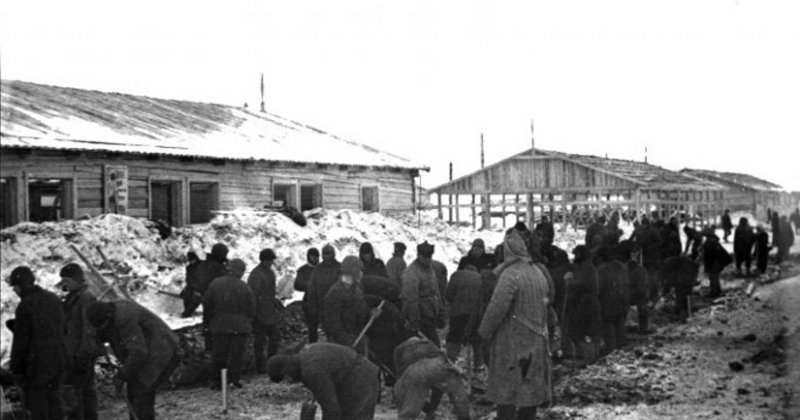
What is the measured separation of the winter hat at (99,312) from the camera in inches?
254

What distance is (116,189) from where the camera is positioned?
1013 centimetres

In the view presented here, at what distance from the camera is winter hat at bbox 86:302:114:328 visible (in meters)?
6.46

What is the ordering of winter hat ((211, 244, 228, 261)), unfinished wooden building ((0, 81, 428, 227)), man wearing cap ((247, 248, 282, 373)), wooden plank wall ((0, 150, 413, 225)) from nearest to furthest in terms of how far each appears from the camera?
unfinished wooden building ((0, 81, 428, 227))
wooden plank wall ((0, 150, 413, 225))
winter hat ((211, 244, 228, 261))
man wearing cap ((247, 248, 282, 373))

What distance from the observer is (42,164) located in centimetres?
897

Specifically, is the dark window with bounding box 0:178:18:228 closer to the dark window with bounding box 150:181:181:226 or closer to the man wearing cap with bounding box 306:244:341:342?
the dark window with bounding box 150:181:181:226

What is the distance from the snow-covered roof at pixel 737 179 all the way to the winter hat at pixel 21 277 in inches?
1661

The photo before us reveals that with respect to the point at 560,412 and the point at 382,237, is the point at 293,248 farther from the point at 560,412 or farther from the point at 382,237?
the point at 560,412

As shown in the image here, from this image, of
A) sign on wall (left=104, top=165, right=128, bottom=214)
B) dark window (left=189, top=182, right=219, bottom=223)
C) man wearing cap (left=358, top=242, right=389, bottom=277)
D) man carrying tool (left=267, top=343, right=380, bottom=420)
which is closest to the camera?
man carrying tool (left=267, top=343, right=380, bottom=420)

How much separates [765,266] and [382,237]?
1097 cm

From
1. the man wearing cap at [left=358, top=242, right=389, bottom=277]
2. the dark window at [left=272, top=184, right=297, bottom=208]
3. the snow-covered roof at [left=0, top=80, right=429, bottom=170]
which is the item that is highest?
the snow-covered roof at [left=0, top=80, right=429, bottom=170]

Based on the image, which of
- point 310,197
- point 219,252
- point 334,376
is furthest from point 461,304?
point 310,197

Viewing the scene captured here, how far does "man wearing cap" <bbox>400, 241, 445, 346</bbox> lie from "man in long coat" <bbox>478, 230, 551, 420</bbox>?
2.97 metres

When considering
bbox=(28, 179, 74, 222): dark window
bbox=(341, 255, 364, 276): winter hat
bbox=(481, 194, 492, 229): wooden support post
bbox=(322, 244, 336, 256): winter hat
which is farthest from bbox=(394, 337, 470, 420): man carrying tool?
bbox=(481, 194, 492, 229): wooden support post

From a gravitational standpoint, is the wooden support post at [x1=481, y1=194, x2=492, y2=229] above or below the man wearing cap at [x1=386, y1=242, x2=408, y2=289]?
above
